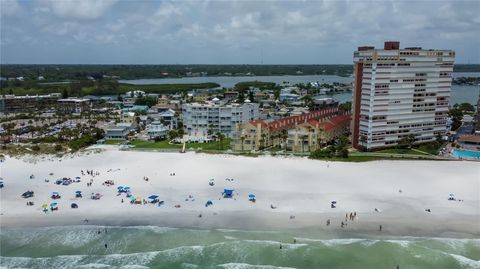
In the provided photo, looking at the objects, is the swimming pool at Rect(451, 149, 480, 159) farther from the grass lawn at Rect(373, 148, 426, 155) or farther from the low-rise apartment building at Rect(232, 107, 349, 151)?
the low-rise apartment building at Rect(232, 107, 349, 151)

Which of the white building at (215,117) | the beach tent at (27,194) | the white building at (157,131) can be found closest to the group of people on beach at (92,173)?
the beach tent at (27,194)

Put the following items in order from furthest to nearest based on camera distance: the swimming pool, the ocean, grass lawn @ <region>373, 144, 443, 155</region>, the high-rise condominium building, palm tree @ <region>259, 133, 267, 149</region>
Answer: palm tree @ <region>259, 133, 267, 149</region>, grass lawn @ <region>373, 144, 443, 155</region>, the high-rise condominium building, the swimming pool, the ocean

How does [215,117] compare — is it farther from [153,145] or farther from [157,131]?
[153,145]

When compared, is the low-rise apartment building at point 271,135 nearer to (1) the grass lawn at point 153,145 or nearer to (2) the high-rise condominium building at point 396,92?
(2) the high-rise condominium building at point 396,92

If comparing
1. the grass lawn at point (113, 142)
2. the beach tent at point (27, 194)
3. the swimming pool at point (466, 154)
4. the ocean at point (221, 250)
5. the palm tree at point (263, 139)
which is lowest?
the ocean at point (221, 250)

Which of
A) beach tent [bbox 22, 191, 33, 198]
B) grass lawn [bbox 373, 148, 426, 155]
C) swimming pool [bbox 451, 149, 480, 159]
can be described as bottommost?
beach tent [bbox 22, 191, 33, 198]

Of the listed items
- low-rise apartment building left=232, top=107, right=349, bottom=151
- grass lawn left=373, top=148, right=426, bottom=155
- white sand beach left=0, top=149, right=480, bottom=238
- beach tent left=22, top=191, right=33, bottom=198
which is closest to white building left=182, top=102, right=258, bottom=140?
low-rise apartment building left=232, top=107, right=349, bottom=151
